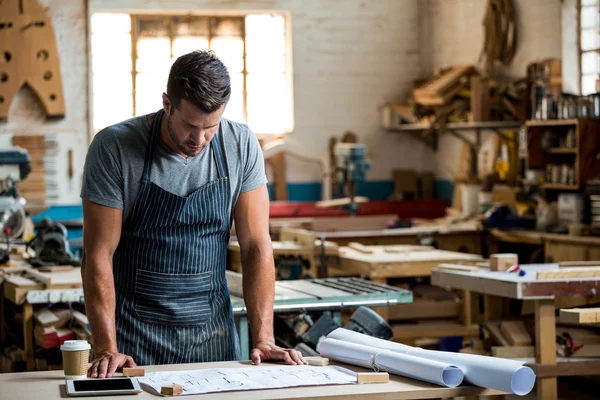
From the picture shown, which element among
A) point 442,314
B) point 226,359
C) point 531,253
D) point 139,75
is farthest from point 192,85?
point 139,75

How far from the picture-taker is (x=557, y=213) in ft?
25.2

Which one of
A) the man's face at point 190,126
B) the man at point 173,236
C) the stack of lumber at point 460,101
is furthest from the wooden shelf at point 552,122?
the man's face at point 190,126

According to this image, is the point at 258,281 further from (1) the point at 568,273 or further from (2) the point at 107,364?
(1) the point at 568,273

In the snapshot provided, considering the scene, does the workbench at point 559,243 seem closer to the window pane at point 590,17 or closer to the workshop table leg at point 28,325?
the window pane at point 590,17

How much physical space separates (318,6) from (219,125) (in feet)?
26.4

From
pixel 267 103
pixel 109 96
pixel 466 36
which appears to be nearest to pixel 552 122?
pixel 466 36

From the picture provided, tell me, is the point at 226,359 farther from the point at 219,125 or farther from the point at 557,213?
the point at 557,213

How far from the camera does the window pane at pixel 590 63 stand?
27.1ft

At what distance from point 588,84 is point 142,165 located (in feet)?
20.6

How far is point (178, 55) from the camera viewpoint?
34.9ft

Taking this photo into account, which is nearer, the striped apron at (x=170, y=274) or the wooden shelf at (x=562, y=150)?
the striped apron at (x=170, y=274)

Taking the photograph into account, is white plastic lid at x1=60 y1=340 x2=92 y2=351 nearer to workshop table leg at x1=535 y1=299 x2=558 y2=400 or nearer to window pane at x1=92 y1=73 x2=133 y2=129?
workshop table leg at x1=535 y1=299 x2=558 y2=400

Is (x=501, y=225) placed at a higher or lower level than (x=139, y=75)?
lower

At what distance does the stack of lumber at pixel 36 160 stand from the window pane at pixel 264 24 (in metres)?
2.90
